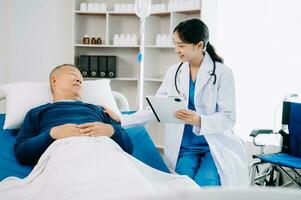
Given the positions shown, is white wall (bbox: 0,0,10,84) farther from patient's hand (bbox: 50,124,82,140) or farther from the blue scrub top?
the blue scrub top

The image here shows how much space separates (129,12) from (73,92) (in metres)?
2.05

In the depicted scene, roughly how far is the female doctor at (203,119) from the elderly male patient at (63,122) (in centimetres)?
24

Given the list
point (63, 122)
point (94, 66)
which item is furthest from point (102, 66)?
point (63, 122)

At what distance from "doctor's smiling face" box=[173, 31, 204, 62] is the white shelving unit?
2.01 m

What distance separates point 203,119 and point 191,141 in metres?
0.21

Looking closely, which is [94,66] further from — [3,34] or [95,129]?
[95,129]

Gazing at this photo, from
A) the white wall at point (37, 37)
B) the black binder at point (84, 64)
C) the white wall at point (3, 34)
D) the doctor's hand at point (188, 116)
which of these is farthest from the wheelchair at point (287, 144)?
the white wall at point (3, 34)

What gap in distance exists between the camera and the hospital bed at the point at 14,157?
5.76 ft

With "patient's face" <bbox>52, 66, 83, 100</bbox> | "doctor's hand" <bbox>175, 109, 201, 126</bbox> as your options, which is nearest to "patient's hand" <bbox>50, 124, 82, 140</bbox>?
"patient's face" <bbox>52, 66, 83, 100</bbox>

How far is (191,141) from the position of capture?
76.2 inches

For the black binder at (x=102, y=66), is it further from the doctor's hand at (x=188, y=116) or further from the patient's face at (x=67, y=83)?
the doctor's hand at (x=188, y=116)

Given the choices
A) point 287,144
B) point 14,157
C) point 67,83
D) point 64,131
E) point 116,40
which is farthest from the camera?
point 116,40

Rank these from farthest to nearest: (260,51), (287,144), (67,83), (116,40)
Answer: (116,40) < (260,51) < (287,144) < (67,83)

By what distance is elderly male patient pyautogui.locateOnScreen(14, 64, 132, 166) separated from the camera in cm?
173
